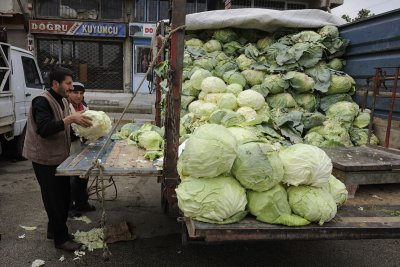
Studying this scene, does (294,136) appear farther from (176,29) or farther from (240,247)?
(176,29)

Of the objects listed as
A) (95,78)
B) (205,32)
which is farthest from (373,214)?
(95,78)

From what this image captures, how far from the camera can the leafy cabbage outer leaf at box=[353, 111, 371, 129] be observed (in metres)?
4.54

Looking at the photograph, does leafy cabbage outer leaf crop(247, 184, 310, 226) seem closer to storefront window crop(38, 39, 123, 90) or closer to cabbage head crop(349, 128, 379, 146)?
cabbage head crop(349, 128, 379, 146)

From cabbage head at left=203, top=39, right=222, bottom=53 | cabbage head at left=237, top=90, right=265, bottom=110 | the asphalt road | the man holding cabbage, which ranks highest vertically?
cabbage head at left=203, top=39, right=222, bottom=53

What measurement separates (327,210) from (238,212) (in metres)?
0.61

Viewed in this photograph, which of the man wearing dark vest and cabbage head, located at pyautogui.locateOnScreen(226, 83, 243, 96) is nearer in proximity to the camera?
the man wearing dark vest

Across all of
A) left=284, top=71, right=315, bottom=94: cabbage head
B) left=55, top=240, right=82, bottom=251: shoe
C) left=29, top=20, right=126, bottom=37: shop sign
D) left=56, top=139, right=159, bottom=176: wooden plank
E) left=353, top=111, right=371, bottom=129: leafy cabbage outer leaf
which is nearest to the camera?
left=56, top=139, right=159, bottom=176: wooden plank

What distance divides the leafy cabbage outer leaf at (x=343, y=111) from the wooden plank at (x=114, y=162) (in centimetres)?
264

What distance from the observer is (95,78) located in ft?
59.4

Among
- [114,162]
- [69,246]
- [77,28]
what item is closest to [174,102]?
[114,162]

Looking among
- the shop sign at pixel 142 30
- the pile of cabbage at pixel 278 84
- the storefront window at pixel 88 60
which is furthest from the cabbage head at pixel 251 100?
the storefront window at pixel 88 60

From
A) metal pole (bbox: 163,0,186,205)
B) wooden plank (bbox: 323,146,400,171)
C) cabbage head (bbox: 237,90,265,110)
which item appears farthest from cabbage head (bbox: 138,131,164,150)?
wooden plank (bbox: 323,146,400,171)

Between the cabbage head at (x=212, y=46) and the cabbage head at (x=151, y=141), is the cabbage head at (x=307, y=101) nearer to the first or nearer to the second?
the cabbage head at (x=212, y=46)

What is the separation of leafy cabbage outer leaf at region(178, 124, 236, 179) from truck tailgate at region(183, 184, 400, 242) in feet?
1.11
